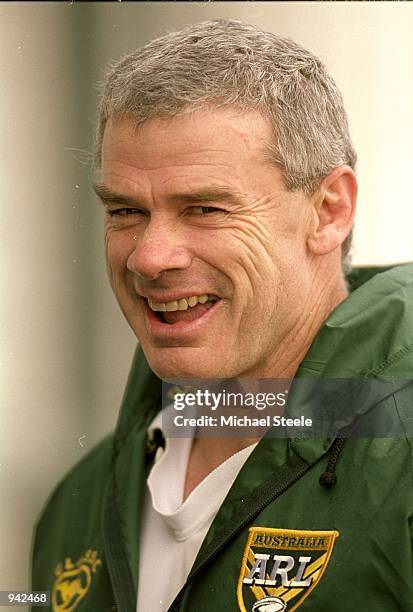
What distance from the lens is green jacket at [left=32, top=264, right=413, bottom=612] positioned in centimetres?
124

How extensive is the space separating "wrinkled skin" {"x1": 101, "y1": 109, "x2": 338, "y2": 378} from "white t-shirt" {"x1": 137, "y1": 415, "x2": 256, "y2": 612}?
0.18 metres

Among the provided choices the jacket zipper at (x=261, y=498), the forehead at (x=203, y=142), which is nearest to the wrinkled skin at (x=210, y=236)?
the forehead at (x=203, y=142)

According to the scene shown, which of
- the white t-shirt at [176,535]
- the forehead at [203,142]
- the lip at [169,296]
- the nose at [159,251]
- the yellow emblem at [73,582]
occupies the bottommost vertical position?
the yellow emblem at [73,582]

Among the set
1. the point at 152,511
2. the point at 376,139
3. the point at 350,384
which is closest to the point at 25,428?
the point at 152,511

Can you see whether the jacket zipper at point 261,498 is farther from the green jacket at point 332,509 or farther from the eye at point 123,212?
the eye at point 123,212

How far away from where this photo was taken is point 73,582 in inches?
65.4

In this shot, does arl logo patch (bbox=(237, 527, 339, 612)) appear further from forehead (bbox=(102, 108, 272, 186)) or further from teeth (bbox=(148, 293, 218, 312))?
forehead (bbox=(102, 108, 272, 186))

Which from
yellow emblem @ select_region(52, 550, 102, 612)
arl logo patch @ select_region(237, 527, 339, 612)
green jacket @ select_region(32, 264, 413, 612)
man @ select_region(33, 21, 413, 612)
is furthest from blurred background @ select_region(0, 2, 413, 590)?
arl logo patch @ select_region(237, 527, 339, 612)

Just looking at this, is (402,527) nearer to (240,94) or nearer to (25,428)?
(240,94)

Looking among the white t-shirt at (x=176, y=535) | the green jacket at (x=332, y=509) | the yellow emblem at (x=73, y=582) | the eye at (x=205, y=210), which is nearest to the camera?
the green jacket at (x=332, y=509)

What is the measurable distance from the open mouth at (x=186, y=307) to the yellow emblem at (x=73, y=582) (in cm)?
48

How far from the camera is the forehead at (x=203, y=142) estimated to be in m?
1.32

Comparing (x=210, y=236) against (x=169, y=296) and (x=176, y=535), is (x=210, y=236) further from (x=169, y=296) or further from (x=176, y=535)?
(x=176, y=535)

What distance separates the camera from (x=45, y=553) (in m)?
1.84
